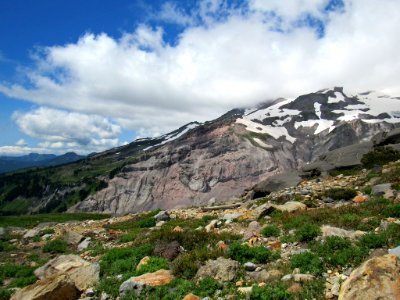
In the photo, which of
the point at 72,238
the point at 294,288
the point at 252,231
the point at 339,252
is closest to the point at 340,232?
the point at 339,252

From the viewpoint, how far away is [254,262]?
1310 cm

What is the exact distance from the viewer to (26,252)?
23609 millimetres

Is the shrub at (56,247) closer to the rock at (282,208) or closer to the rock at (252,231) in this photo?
the rock at (252,231)

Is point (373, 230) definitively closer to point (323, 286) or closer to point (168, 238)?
point (323, 286)

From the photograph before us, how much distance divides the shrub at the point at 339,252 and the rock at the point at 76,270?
26.3 feet

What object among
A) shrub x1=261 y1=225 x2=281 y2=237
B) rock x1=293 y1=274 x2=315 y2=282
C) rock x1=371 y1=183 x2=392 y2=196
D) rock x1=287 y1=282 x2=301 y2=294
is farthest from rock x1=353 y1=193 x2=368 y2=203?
rock x1=287 y1=282 x2=301 y2=294

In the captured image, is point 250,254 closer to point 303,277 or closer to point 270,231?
point 303,277

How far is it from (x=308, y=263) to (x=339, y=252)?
1073 mm

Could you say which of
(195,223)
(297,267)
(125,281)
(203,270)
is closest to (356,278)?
(297,267)

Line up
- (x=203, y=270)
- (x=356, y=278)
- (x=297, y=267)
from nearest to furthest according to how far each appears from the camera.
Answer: (x=356, y=278)
(x=297, y=267)
(x=203, y=270)

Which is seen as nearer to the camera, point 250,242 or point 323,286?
point 323,286

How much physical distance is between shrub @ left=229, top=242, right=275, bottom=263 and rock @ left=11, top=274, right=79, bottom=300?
5.47 metres

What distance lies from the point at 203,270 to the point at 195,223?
390 inches

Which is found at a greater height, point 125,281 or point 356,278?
point 356,278
